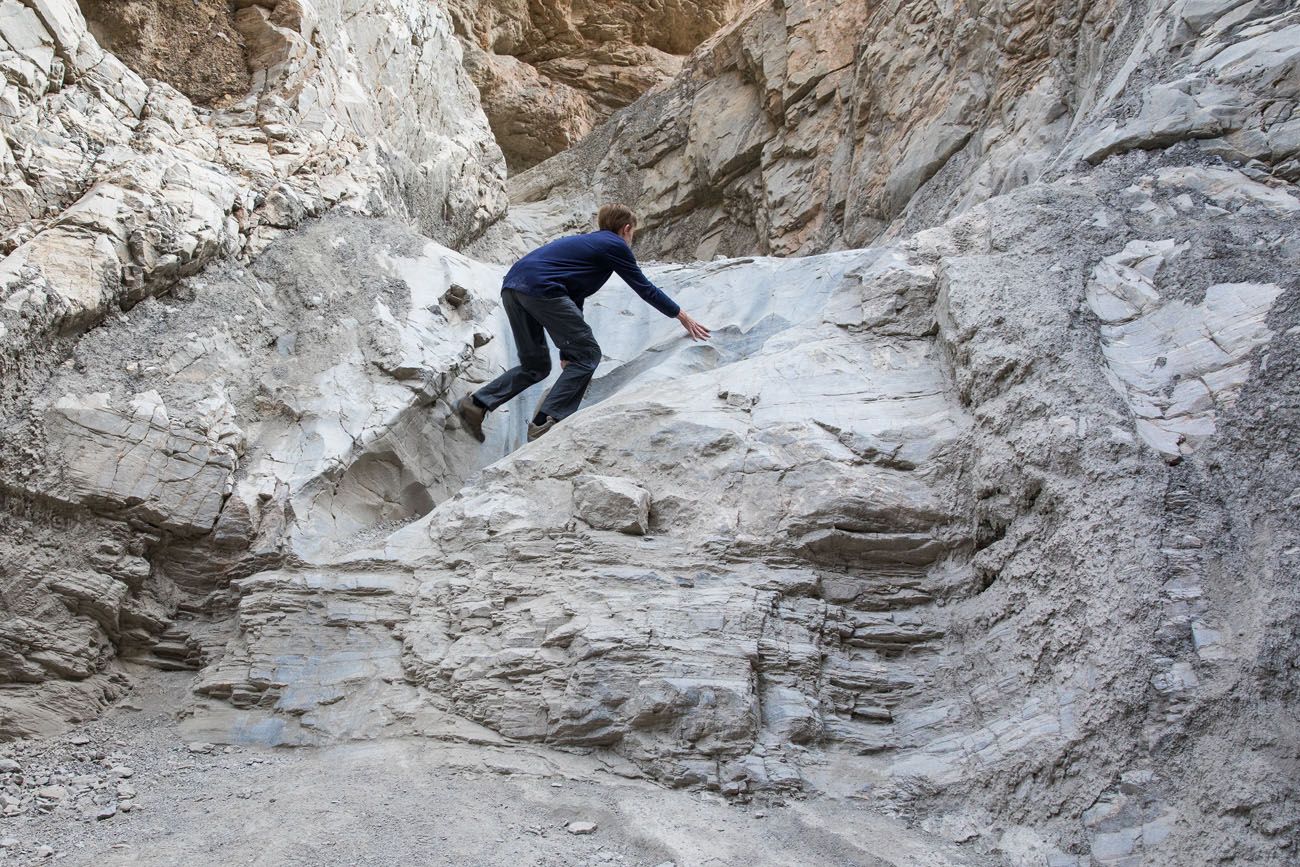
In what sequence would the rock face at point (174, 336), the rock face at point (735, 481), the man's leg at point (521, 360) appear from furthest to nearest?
the man's leg at point (521, 360), the rock face at point (174, 336), the rock face at point (735, 481)

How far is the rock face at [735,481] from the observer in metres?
3.31

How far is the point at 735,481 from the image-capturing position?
4402 mm

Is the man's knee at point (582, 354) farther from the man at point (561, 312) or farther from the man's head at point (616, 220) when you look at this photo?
the man's head at point (616, 220)

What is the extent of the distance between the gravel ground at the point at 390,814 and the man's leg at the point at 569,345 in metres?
2.20

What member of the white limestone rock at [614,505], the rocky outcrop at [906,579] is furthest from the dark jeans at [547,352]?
the white limestone rock at [614,505]

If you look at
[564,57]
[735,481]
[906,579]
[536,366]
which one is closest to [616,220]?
[536,366]

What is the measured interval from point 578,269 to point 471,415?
103 cm

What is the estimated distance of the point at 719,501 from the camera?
172 inches

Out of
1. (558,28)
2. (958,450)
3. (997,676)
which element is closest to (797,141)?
(558,28)

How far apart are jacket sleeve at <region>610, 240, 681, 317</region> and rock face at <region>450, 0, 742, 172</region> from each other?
30.9ft

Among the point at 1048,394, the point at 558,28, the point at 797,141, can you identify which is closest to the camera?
the point at 1048,394

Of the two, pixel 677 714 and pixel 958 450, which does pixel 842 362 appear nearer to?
pixel 958 450

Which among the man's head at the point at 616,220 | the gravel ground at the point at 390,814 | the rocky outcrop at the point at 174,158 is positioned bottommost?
the gravel ground at the point at 390,814

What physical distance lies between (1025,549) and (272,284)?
4.25 m
